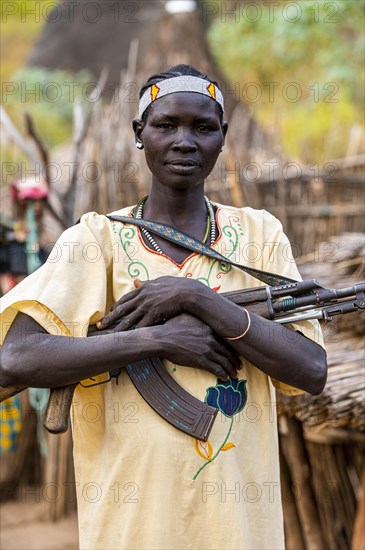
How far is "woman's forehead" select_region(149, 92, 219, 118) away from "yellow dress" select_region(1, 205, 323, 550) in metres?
0.35

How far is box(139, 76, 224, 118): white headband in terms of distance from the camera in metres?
2.38

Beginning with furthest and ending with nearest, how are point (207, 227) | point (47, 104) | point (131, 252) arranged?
point (47, 104) < point (207, 227) < point (131, 252)

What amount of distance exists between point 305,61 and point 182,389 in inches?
548

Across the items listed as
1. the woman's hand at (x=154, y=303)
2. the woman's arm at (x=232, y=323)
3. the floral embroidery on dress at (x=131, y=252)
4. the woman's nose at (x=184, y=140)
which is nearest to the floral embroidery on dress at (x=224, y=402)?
the woman's arm at (x=232, y=323)

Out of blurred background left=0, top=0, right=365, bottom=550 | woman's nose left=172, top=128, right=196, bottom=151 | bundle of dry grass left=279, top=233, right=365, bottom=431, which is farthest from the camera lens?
blurred background left=0, top=0, right=365, bottom=550

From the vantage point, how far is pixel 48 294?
7.33 feet

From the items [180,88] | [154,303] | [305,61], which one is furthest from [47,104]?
[154,303]

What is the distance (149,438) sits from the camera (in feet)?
7.38

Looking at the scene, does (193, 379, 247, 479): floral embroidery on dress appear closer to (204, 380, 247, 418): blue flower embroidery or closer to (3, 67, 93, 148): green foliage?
(204, 380, 247, 418): blue flower embroidery

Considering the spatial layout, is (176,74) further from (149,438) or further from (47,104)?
(47,104)

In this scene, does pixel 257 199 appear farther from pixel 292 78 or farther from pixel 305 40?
pixel 292 78

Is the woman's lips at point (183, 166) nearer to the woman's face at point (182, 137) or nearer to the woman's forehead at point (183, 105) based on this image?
the woman's face at point (182, 137)

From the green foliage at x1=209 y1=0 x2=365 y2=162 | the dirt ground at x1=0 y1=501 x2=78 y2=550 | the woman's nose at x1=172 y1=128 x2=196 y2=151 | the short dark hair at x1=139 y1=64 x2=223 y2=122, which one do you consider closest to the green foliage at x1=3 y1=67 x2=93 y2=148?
the green foliage at x1=209 y1=0 x2=365 y2=162

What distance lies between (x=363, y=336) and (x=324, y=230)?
276cm
